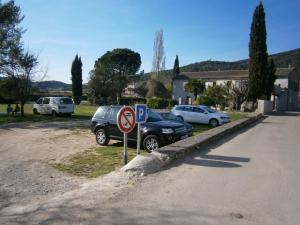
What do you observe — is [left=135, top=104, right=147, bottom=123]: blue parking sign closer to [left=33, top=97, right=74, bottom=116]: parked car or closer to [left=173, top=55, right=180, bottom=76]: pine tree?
[left=33, top=97, right=74, bottom=116]: parked car

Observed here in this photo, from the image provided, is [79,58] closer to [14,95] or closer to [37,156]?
[14,95]

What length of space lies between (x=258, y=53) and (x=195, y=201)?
43179 mm

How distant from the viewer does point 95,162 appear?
10.3 meters

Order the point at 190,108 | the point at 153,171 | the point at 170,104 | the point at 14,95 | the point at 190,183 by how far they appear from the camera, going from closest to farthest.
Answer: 1. the point at 190,183
2. the point at 153,171
3. the point at 190,108
4. the point at 14,95
5. the point at 170,104

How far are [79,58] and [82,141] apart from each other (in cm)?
5767

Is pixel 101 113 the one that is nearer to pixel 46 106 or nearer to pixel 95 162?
pixel 95 162

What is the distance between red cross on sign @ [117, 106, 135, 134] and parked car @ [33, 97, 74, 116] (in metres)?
22.1

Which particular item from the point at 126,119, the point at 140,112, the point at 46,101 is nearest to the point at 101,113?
the point at 140,112

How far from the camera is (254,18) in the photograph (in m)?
46.6

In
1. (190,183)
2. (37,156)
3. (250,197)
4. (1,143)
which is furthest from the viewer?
(1,143)

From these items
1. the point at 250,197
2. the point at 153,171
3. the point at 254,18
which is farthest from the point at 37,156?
the point at 254,18

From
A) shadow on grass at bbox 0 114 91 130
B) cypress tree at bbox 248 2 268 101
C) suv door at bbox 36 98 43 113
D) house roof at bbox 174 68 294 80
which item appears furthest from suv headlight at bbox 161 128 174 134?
house roof at bbox 174 68 294 80

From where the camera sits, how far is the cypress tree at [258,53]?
46.0 metres

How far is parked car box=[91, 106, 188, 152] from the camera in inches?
480
